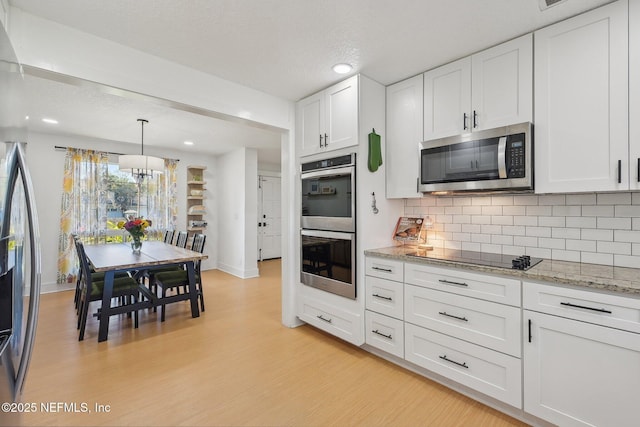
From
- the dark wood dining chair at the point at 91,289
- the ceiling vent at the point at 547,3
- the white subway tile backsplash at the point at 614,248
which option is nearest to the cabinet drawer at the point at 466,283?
the white subway tile backsplash at the point at 614,248

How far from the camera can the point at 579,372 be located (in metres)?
1.56

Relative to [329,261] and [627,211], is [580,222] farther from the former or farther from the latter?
[329,261]

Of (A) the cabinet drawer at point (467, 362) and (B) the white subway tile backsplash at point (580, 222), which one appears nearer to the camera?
(A) the cabinet drawer at point (467, 362)

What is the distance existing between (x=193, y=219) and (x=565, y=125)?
5985 mm

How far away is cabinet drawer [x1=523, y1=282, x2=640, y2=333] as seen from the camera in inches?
56.3

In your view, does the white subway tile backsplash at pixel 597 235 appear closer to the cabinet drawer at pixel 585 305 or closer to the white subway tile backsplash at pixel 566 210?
the white subway tile backsplash at pixel 566 210

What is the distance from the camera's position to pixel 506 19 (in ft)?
6.10

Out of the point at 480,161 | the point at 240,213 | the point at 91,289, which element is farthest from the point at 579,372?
the point at 240,213

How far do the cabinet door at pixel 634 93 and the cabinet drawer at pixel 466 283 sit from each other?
2.78 feet

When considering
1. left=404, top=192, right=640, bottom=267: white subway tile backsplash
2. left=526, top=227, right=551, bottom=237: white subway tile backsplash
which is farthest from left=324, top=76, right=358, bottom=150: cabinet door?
left=526, top=227, right=551, bottom=237: white subway tile backsplash

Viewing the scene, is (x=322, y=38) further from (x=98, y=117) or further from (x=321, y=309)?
(x=98, y=117)

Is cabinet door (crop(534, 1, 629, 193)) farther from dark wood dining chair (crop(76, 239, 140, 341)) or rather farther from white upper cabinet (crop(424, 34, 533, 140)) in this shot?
dark wood dining chair (crop(76, 239, 140, 341))

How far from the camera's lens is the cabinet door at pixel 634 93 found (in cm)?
162

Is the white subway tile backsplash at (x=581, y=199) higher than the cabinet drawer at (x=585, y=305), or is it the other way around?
the white subway tile backsplash at (x=581, y=199)
